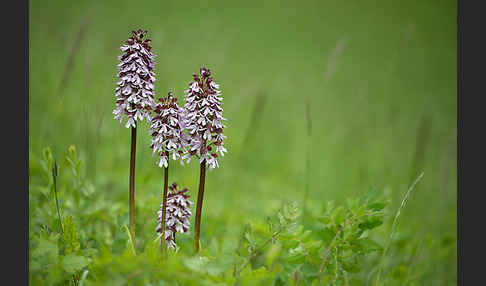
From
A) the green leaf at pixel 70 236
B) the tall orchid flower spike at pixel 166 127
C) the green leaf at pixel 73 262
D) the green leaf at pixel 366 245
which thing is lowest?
the green leaf at pixel 366 245

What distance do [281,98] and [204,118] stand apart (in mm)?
7966

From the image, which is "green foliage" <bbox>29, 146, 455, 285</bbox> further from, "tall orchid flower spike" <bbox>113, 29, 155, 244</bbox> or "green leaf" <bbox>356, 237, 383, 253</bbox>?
"tall orchid flower spike" <bbox>113, 29, 155, 244</bbox>

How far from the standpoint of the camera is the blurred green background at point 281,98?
4.36m

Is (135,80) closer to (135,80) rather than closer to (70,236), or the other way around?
(135,80)

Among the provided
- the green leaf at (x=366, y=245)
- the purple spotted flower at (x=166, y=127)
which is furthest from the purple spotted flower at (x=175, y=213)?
the green leaf at (x=366, y=245)

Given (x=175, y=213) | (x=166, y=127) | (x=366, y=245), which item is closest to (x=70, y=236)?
(x=175, y=213)

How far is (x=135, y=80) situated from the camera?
1.98 metres

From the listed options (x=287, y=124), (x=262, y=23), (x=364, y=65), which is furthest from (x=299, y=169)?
(x=262, y=23)

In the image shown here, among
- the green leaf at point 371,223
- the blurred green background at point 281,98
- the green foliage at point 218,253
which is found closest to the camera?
the green foliage at point 218,253

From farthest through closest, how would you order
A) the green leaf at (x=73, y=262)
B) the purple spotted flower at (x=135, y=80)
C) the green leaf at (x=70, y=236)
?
1. the green leaf at (x=70, y=236)
2. the purple spotted flower at (x=135, y=80)
3. the green leaf at (x=73, y=262)

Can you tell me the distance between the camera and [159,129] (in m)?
2.01

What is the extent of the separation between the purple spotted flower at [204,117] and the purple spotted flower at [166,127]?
6 centimetres

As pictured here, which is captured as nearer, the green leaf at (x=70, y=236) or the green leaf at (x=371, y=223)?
the green leaf at (x=70, y=236)

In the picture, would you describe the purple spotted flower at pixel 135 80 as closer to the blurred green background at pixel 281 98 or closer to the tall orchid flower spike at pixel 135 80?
the tall orchid flower spike at pixel 135 80
